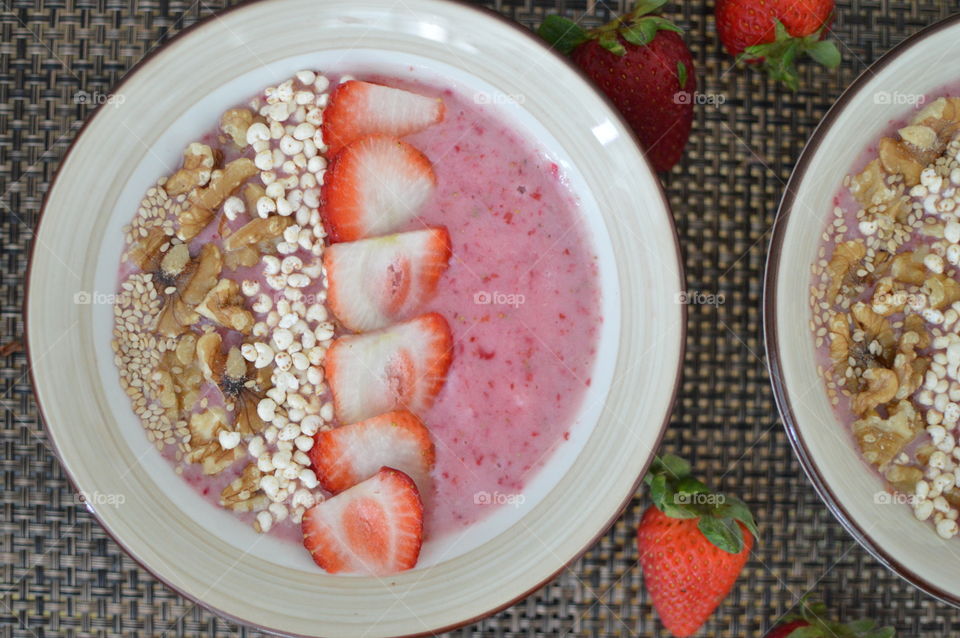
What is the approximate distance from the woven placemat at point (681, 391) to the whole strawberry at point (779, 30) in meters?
0.05

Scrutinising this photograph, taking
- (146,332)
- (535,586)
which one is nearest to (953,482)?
(535,586)

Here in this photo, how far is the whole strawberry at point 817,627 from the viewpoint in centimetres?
103

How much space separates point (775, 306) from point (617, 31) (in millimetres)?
380

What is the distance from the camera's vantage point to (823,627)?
105 cm

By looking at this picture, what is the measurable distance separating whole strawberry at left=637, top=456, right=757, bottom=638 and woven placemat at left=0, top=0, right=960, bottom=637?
2.3 inches

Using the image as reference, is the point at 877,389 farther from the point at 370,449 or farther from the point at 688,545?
Result: the point at 370,449

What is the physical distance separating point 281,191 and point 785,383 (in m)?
0.62

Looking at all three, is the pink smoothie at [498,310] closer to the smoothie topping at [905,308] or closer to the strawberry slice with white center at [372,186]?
the strawberry slice with white center at [372,186]

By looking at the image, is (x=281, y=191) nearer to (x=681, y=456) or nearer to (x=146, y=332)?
(x=146, y=332)

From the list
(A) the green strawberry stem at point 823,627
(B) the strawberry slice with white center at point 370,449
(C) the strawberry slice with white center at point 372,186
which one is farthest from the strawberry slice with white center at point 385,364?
(A) the green strawberry stem at point 823,627

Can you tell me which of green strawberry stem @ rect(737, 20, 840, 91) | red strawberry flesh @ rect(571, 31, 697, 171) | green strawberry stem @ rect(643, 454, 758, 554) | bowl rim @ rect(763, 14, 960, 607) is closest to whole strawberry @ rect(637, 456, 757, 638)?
green strawberry stem @ rect(643, 454, 758, 554)

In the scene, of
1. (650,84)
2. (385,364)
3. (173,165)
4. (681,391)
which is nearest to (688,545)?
(681,391)

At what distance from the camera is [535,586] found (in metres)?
0.95

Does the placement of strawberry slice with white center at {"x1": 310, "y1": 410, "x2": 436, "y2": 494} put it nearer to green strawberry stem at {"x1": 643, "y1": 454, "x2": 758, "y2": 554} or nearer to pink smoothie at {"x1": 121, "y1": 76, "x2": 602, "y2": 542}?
pink smoothie at {"x1": 121, "y1": 76, "x2": 602, "y2": 542}
